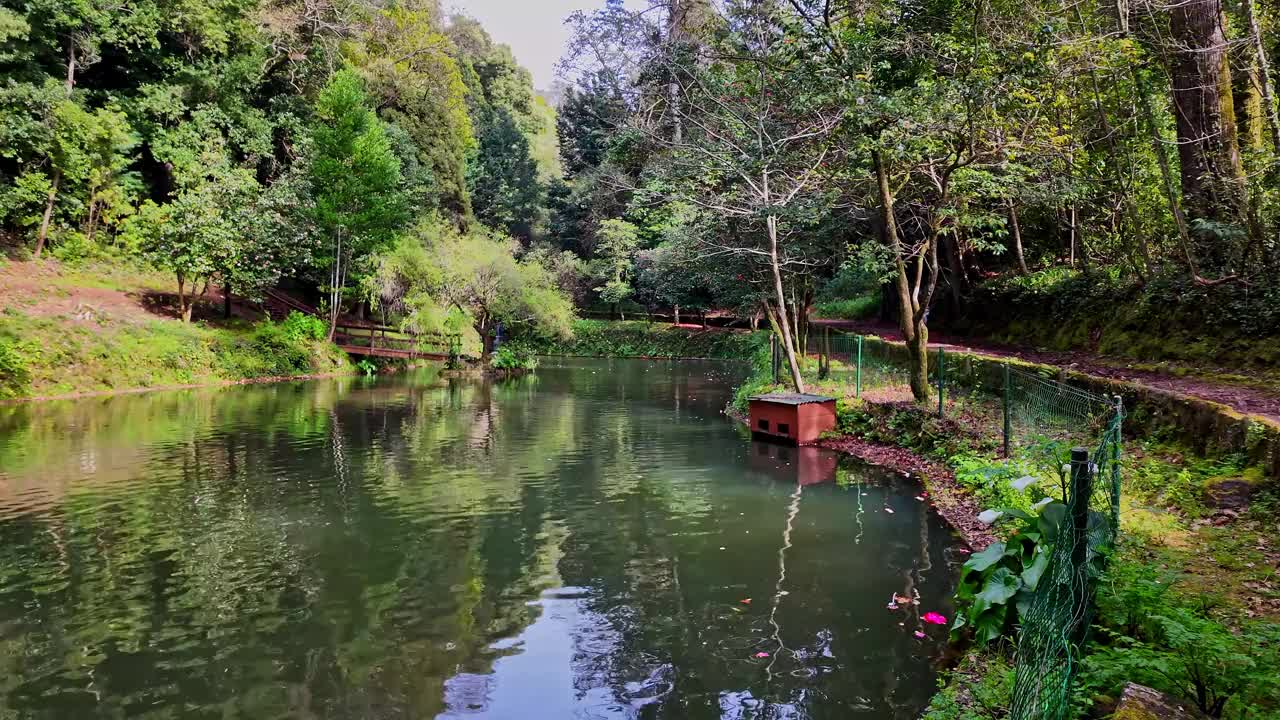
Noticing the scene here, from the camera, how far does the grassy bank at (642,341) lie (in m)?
38.0

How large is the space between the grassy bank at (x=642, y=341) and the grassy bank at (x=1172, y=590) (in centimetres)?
2858

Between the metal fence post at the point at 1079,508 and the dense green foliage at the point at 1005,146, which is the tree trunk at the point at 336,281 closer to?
the dense green foliage at the point at 1005,146

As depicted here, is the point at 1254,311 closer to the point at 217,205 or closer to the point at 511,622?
the point at 511,622

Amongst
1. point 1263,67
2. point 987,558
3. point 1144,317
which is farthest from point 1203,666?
point 1144,317

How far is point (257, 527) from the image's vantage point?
7.59 metres

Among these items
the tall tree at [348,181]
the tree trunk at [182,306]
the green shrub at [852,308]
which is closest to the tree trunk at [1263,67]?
the green shrub at [852,308]

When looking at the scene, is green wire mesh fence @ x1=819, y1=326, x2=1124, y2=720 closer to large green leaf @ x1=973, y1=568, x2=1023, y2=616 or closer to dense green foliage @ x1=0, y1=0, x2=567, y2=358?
large green leaf @ x1=973, y1=568, x2=1023, y2=616

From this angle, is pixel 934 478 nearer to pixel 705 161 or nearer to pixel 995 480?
pixel 995 480

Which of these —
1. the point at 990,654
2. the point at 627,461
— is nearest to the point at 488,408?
the point at 627,461

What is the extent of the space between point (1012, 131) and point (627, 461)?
28.6 feet

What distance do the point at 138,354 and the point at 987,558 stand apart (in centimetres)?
2153

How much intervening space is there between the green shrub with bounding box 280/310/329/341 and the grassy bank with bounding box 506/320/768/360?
11.4m

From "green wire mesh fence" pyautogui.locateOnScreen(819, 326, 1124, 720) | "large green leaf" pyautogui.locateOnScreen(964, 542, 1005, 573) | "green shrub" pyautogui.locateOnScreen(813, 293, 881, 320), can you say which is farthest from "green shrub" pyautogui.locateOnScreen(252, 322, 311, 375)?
"large green leaf" pyautogui.locateOnScreen(964, 542, 1005, 573)

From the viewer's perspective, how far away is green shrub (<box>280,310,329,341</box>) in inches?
996
